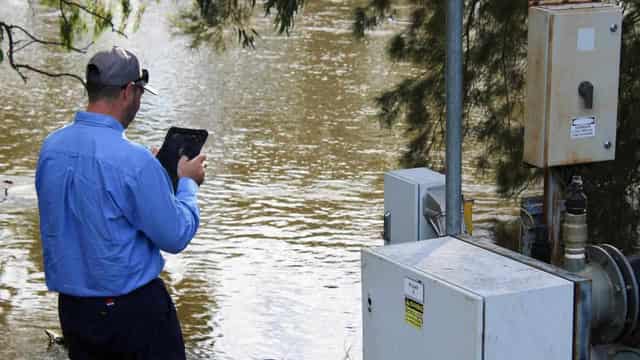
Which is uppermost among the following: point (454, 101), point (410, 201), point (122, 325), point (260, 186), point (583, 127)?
point (454, 101)

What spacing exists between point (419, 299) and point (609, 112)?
96cm

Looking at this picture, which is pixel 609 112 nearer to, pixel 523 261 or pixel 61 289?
pixel 523 261

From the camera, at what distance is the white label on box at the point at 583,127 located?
10.9ft

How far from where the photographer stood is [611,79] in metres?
3.35

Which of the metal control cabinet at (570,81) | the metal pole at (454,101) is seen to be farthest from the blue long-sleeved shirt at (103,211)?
the metal control cabinet at (570,81)

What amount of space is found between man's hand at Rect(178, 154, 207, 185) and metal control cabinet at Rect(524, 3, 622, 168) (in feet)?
3.17

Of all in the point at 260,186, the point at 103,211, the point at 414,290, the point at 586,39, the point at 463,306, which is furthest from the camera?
the point at 260,186

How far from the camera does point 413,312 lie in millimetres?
2861

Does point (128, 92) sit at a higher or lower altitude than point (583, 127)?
higher

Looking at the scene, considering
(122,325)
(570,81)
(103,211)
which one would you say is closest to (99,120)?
(103,211)

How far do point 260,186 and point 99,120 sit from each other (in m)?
7.63

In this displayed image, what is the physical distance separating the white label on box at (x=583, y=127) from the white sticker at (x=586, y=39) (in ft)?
0.68

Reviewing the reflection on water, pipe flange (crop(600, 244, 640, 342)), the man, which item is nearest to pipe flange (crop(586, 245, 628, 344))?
pipe flange (crop(600, 244, 640, 342))

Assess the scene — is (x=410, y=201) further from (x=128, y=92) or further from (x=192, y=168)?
(x=128, y=92)
